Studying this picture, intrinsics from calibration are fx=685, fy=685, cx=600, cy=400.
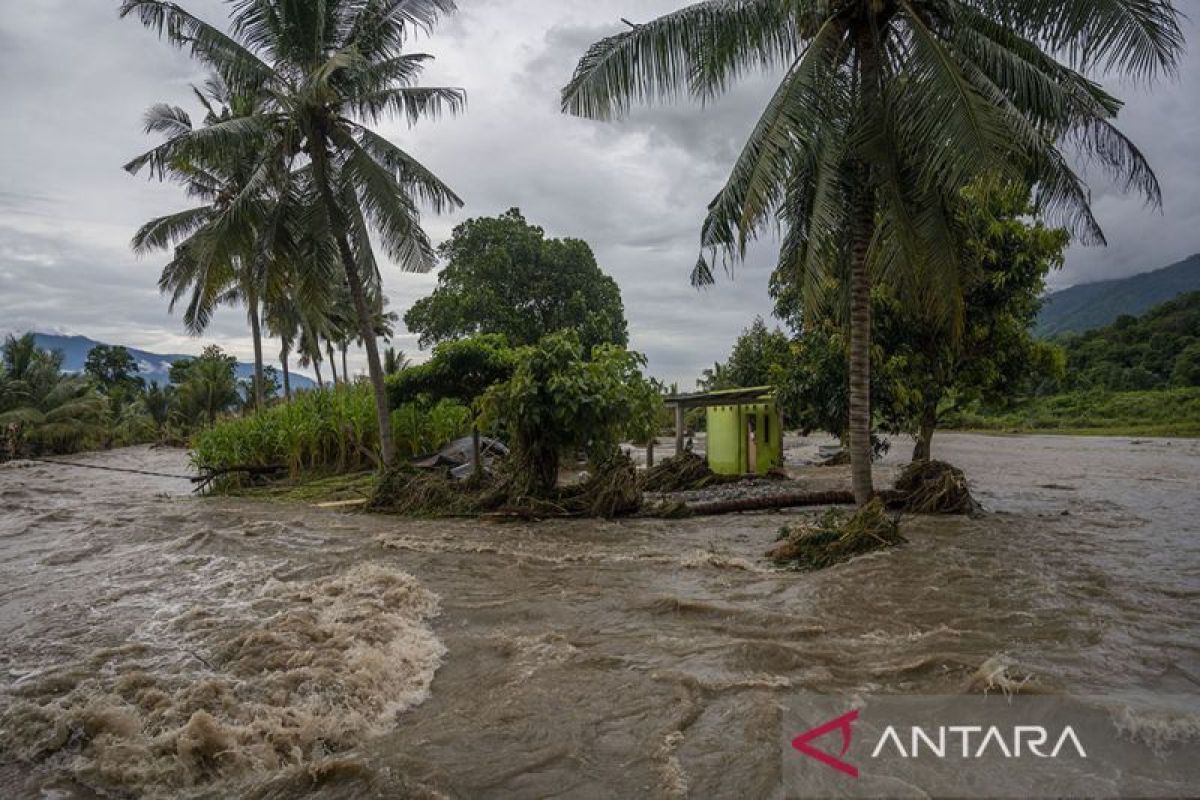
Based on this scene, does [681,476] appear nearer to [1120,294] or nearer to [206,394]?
[206,394]

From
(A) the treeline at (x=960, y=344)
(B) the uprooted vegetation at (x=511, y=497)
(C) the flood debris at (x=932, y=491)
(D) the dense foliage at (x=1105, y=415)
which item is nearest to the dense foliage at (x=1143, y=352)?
(D) the dense foliage at (x=1105, y=415)

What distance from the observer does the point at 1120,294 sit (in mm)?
177875

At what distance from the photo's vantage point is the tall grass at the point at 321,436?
1609 centimetres

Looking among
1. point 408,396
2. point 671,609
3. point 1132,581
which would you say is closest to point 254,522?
point 408,396

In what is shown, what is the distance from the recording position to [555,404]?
34.8 feet

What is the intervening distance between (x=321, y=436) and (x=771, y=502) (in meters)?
10.8

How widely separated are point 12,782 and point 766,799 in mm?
3467

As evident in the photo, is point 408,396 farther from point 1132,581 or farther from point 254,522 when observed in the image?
point 1132,581

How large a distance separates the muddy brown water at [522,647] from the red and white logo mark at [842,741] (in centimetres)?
16

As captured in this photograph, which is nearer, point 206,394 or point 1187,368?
point 1187,368

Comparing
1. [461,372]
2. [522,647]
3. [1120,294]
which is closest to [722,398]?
[461,372]

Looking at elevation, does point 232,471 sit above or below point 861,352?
below

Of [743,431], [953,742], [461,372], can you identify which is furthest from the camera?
[743,431]

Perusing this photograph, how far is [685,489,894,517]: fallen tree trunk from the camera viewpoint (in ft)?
36.1
